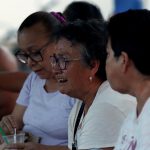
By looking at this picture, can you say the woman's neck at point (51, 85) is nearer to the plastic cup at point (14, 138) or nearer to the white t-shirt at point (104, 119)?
the plastic cup at point (14, 138)

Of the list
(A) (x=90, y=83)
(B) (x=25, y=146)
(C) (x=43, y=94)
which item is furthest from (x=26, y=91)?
(A) (x=90, y=83)

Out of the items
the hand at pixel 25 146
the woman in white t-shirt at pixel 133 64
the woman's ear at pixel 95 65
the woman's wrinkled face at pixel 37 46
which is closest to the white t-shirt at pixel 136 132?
the woman in white t-shirt at pixel 133 64

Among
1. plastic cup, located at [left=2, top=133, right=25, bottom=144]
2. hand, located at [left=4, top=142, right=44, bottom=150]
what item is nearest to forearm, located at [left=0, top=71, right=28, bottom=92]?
plastic cup, located at [left=2, top=133, right=25, bottom=144]

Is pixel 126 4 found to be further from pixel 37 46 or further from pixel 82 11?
pixel 37 46

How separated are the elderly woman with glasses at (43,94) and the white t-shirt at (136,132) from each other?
0.59 m

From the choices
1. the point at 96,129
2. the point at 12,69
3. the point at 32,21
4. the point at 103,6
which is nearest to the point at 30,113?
the point at 32,21

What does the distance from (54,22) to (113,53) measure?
875 millimetres

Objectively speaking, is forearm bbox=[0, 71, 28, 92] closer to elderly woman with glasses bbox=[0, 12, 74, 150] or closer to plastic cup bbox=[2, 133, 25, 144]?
elderly woman with glasses bbox=[0, 12, 74, 150]

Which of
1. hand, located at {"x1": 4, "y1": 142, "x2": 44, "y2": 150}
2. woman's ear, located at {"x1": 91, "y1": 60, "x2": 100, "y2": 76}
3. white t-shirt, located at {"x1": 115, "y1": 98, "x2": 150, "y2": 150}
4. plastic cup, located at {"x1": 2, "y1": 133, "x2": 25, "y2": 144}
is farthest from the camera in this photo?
plastic cup, located at {"x1": 2, "y1": 133, "x2": 25, "y2": 144}

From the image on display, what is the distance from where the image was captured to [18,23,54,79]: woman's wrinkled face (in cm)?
247

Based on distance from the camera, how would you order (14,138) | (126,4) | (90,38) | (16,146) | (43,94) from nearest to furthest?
(90,38) < (16,146) < (14,138) < (43,94) < (126,4)

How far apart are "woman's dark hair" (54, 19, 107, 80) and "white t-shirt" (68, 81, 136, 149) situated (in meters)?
0.13

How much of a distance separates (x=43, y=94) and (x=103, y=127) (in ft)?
2.21

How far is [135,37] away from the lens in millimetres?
1670
